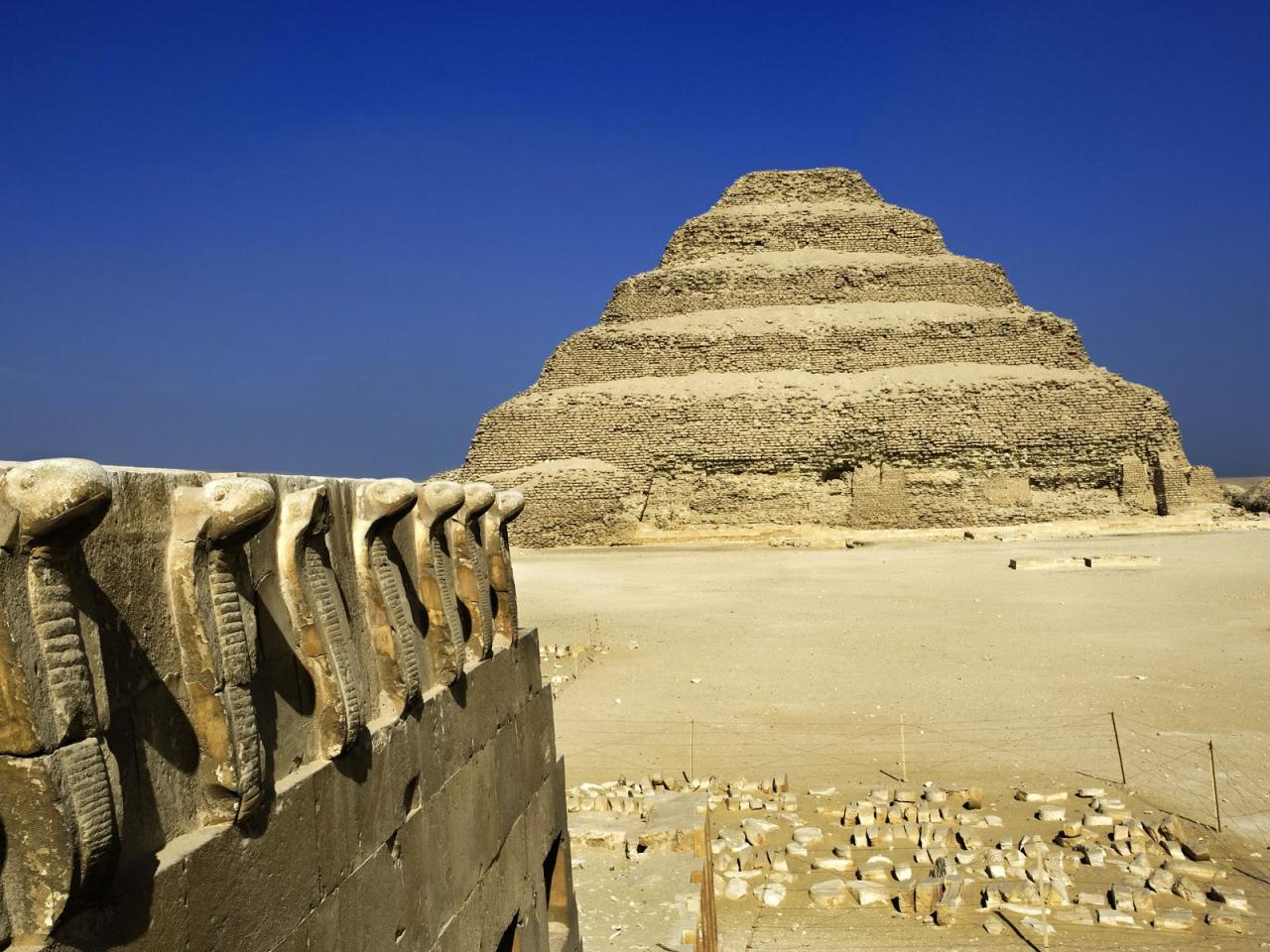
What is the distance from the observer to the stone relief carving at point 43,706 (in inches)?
70.4

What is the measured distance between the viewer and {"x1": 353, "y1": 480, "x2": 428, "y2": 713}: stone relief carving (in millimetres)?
3291

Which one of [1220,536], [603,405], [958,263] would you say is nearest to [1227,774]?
[1220,536]

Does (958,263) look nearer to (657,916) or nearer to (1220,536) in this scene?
(1220,536)

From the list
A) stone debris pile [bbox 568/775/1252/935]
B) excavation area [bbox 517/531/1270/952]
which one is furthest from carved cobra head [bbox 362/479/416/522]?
stone debris pile [bbox 568/775/1252/935]

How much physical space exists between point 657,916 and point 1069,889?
3.01 m

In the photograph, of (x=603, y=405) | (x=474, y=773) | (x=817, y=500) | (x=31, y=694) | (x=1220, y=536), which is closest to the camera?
(x=31, y=694)

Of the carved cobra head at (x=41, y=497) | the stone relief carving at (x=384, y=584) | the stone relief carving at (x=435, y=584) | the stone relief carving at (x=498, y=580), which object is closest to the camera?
the carved cobra head at (x=41, y=497)

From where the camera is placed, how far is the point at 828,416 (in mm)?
47219

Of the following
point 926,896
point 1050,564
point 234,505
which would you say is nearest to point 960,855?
point 926,896

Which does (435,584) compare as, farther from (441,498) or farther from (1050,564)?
(1050,564)

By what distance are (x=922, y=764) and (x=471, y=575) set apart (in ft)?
23.1

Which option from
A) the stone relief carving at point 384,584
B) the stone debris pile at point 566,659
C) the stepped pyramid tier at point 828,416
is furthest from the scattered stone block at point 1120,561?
the stone relief carving at point 384,584

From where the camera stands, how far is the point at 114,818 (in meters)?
1.92

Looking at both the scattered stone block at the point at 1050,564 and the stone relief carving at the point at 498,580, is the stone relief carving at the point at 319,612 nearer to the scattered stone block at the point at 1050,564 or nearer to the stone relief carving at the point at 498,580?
the stone relief carving at the point at 498,580
